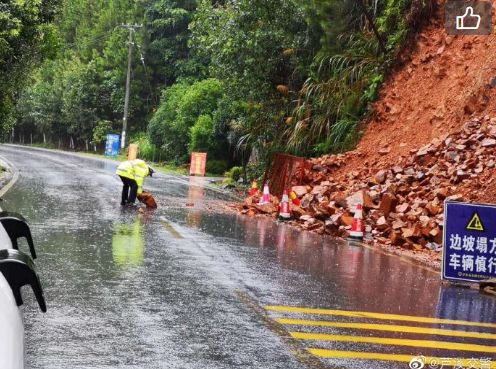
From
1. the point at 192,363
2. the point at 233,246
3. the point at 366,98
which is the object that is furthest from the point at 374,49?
the point at 192,363

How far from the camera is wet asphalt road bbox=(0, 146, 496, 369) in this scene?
246 inches

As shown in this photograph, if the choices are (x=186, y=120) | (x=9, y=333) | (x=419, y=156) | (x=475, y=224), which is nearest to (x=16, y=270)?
(x=9, y=333)

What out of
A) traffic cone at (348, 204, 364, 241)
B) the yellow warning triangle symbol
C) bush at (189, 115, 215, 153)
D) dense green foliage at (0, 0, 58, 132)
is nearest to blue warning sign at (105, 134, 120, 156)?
bush at (189, 115, 215, 153)

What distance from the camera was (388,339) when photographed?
7.07 metres

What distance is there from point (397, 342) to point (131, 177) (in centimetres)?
1289

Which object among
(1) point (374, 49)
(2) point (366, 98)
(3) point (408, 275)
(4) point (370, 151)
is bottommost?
(3) point (408, 275)

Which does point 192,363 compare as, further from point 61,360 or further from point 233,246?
point 233,246

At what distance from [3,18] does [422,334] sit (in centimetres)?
1643

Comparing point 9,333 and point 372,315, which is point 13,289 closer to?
point 9,333

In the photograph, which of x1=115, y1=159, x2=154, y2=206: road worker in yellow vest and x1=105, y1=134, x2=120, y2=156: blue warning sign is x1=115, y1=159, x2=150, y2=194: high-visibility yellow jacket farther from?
x1=105, y1=134, x2=120, y2=156: blue warning sign

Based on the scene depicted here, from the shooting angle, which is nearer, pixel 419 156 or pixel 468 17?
pixel 419 156

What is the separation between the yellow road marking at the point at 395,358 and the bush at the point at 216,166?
37.2m

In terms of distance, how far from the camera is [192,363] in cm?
590

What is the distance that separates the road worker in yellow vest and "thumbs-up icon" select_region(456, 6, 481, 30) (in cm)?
1169
